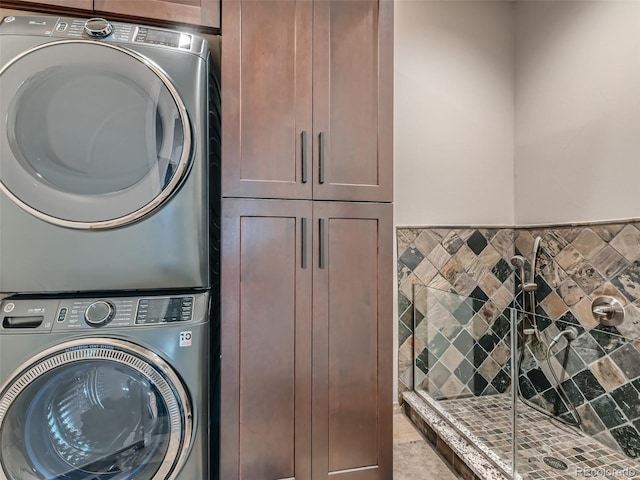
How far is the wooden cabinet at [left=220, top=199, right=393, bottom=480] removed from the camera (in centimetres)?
126

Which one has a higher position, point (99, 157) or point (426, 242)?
point (99, 157)

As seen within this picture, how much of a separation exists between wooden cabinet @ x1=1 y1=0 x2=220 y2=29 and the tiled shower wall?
4.68 feet

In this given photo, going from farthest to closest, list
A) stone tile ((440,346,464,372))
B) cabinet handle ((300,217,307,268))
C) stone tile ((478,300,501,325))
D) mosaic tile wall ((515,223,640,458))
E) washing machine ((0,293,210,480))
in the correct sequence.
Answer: stone tile ((440,346,464,372))
stone tile ((478,300,501,325))
mosaic tile wall ((515,223,640,458))
cabinet handle ((300,217,307,268))
washing machine ((0,293,210,480))

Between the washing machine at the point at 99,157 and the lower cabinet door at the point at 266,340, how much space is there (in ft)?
0.50

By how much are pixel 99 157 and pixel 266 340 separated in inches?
33.5

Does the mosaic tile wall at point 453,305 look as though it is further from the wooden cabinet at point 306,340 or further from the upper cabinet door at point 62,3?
the upper cabinet door at point 62,3

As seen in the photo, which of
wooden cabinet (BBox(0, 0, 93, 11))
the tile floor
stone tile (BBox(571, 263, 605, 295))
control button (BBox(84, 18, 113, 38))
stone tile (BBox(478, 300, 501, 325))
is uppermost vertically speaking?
wooden cabinet (BBox(0, 0, 93, 11))

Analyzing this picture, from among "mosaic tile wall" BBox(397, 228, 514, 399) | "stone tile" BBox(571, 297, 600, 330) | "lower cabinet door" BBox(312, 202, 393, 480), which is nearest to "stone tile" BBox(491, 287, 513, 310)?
"mosaic tile wall" BBox(397, 228, 514, 399)

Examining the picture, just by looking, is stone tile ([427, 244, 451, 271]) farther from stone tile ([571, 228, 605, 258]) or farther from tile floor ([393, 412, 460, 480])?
tile floor ([393, 412, 460, 480])

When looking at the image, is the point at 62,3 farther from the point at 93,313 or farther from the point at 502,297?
the point at 502,297

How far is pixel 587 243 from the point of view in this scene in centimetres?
178

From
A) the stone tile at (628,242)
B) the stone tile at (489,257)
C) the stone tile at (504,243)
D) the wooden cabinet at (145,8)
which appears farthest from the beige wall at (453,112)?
the wooden cabinet at (145,8)

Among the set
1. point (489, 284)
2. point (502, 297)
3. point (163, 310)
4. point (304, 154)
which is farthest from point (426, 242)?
point (163, 310)

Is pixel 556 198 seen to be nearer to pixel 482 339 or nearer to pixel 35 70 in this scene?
pixel 482 339
